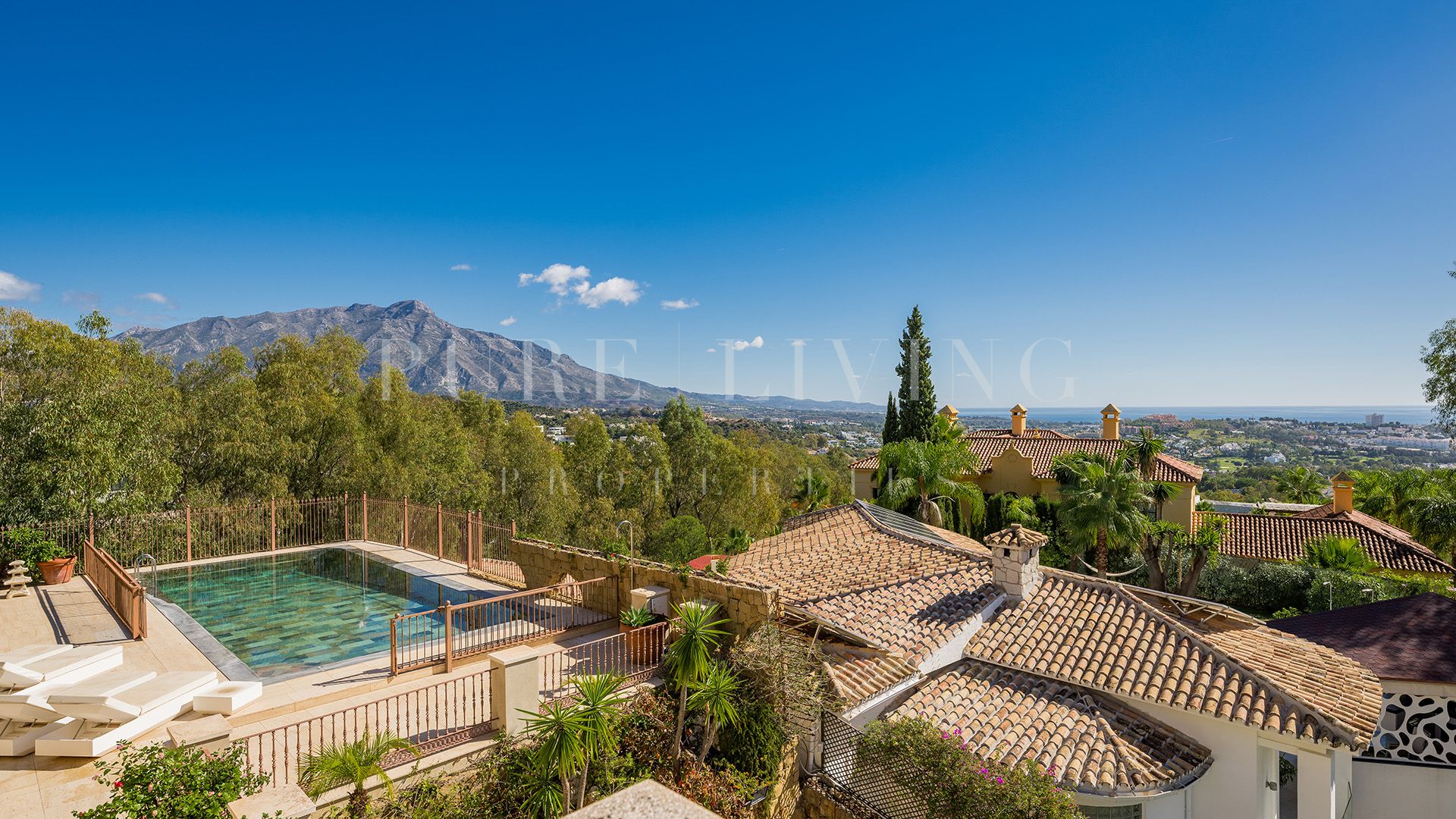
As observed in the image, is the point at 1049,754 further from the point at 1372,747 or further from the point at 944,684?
the point at 1372,747

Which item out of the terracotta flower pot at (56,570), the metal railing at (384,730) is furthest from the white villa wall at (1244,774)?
the terracotta flower pot at (56,570)

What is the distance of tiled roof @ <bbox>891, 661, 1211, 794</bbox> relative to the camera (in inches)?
294

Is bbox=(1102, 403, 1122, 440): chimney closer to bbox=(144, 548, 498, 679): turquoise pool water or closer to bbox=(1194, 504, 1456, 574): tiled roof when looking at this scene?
bbox=(1194, 504, 1456, 574): tiled roof

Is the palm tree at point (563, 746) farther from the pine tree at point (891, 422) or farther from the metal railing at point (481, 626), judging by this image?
the pine tree at point (891, 422)

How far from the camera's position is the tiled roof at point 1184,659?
26.3ft

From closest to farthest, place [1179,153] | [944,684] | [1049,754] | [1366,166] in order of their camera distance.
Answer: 1. [1049,754]
2. [944,684]
3. [1366,166]
4. [1179,153]

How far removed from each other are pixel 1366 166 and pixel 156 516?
1325 inches

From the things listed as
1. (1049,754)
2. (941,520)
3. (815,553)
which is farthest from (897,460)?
(1049,754)

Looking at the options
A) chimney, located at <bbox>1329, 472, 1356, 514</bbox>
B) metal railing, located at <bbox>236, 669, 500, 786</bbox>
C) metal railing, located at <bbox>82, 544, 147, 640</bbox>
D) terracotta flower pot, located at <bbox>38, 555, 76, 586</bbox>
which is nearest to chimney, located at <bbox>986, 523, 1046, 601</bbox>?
metal railing, located at <bbox>236, 669, 500, 786</bbox>

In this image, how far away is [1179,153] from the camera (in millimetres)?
19953

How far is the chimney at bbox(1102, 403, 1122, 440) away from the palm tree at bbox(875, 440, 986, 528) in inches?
425

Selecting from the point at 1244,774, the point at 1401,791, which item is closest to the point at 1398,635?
the point at 1401,791

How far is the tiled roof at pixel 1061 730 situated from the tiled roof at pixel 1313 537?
2054 cm

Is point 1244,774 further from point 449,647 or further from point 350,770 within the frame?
point 449,647
